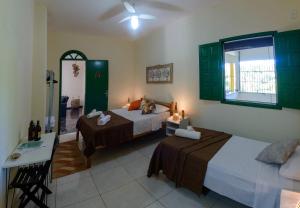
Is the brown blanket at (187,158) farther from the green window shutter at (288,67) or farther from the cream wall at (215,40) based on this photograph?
the green window shutter at (288,67)

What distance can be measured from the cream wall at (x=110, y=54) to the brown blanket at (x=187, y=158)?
11.3 ft

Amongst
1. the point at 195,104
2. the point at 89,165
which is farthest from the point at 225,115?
the point at 89,165

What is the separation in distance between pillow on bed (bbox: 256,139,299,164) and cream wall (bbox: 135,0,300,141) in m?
0.76

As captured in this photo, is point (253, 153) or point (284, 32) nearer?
point (253, 153)

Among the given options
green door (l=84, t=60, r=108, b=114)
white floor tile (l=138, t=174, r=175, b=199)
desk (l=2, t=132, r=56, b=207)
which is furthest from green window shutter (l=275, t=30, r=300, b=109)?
green door (l=84, t=60, r=108, b=114)

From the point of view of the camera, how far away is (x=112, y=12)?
11.0 ft

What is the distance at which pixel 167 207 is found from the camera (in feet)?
6.20

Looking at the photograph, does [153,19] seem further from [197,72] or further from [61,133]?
[61,133]

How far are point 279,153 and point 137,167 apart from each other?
6.53 ft

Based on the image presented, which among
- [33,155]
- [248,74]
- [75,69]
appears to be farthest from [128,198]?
[75,69]

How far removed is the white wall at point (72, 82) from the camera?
8141 millimetres

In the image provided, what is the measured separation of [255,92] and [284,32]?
173 cm

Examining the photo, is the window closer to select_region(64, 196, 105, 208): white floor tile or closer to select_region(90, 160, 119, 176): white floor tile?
select_region(90, 160, 119, 176): white floor tile

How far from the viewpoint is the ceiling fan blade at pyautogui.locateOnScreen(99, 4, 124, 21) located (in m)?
3.16
